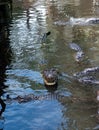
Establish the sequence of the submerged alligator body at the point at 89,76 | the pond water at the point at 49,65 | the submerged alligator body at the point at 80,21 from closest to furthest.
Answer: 1. the pond water at the point at 49,65
2. the submerged alligator body at the point at 89,76
3. the submerged alligator body at the point at 80,21

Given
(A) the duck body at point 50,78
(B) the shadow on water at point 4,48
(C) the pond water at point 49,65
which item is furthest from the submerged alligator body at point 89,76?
(B) the shadow on water at point 4,48

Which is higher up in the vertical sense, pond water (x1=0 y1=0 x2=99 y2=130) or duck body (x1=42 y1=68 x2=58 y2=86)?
duck body (x1=42 y1=68 x2=58 y2=86)

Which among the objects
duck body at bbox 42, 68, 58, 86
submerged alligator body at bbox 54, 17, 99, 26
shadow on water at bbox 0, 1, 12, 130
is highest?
duck body at bbox 42, 68, 58, 86

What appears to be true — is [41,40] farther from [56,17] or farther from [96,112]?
[96,112]

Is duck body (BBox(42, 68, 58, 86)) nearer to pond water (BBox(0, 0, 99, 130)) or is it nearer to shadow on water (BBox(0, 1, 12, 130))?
pond water (BBox(0, 0, 99, 130))

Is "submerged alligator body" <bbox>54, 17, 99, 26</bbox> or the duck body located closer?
the duck body

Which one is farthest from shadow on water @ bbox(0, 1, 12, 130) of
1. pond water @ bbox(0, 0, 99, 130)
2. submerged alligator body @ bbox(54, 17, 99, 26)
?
submerged alligator body @ bbox(54, 17, 99, 26)

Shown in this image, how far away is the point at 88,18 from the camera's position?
2814 cm

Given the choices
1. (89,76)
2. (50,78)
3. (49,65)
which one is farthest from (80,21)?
(50,78)

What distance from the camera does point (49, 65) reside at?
18.2 metres

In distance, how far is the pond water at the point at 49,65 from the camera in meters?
12.5

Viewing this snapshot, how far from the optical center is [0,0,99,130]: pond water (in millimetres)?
12477

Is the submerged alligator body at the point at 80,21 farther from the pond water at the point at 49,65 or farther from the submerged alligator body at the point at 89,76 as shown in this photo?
the submerged alligator body at the point at 89,76

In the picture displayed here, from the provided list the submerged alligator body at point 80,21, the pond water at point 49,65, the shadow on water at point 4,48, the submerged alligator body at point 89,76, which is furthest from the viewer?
the submerged alligator body at point 80,21
